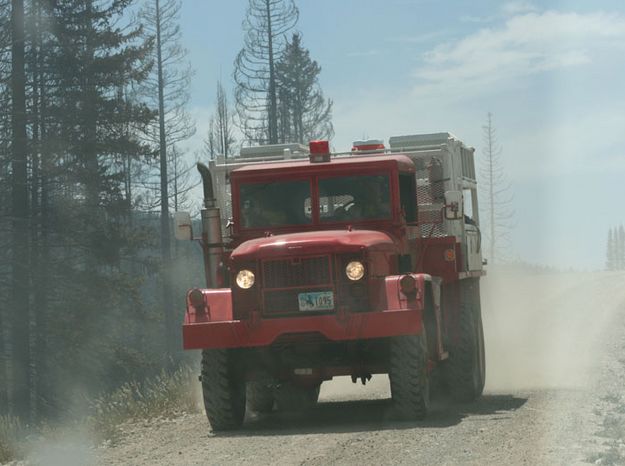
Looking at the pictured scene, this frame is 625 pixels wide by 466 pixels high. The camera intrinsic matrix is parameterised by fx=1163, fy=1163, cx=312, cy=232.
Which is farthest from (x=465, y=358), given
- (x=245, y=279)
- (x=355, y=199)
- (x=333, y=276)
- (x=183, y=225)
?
(x=183, y=225)

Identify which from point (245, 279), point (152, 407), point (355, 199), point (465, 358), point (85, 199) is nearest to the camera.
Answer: point (245, 279)

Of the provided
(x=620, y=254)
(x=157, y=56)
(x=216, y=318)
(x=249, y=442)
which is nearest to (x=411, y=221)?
(x=216, y=318)

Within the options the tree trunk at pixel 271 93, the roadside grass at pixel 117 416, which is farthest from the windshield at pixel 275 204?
the tree trunk at pixel 271 93

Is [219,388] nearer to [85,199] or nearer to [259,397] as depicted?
[259,397]

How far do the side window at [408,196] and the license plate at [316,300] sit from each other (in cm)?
188

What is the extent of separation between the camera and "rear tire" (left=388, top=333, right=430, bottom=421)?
11.4m

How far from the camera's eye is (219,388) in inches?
469

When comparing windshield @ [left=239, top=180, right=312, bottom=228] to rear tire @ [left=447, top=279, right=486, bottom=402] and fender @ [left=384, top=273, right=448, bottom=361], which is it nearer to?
fender @ [left=384, top=273, right=448, bottom=361]

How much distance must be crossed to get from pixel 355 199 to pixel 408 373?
7.53ft

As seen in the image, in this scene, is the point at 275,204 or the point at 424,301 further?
the point at 275,204

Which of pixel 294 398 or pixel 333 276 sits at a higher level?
pixel 333 276

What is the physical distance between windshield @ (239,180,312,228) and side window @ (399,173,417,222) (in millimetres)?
1062

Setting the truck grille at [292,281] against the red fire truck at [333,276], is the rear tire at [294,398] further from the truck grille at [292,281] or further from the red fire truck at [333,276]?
the truck grille at [292,281]

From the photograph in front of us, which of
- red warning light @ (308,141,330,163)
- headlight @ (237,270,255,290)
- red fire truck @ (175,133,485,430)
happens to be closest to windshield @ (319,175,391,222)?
red fire truck @ (175,133,485,430)
